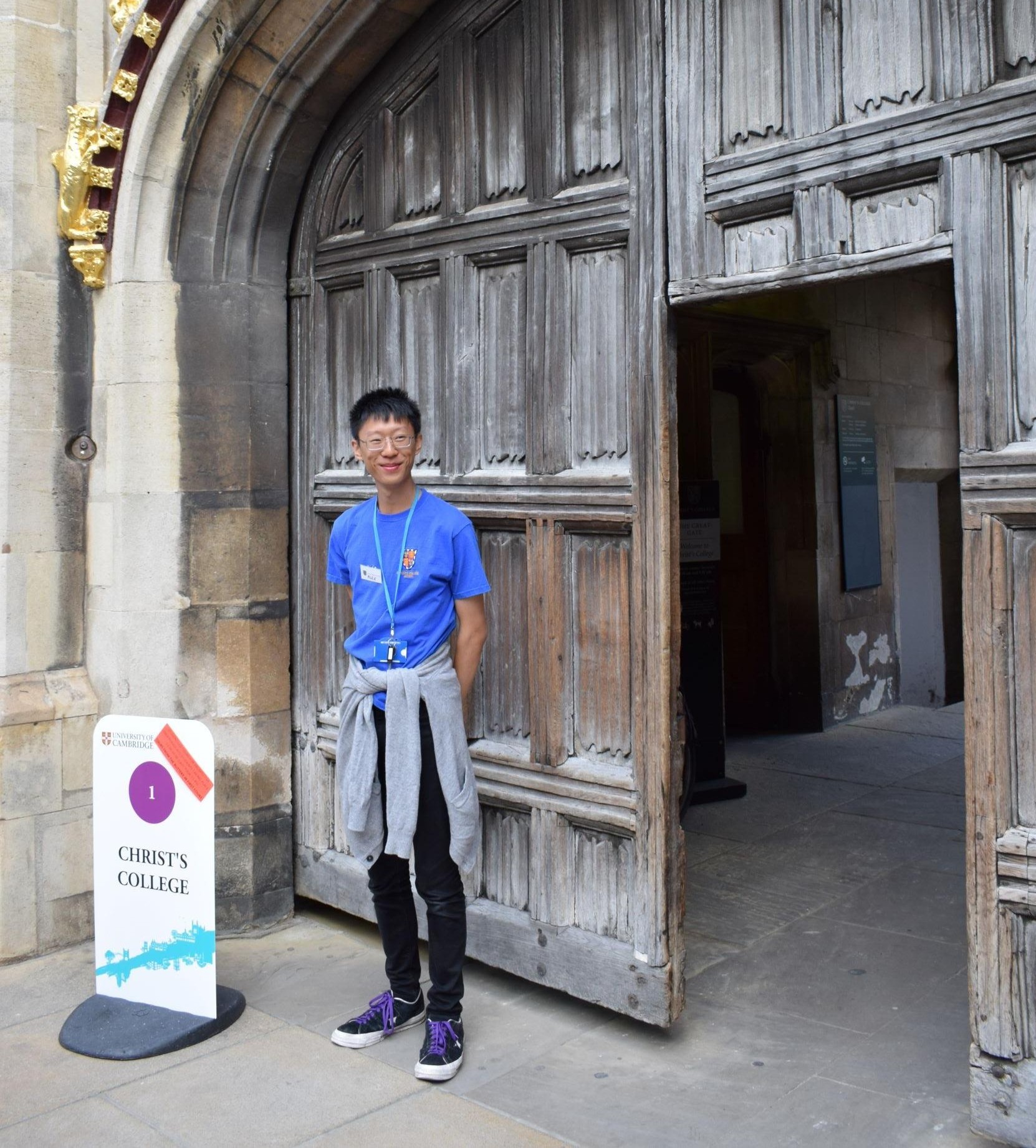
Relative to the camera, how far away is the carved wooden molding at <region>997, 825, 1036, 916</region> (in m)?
2.97

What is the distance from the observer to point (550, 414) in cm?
397

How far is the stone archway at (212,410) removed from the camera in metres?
4.51

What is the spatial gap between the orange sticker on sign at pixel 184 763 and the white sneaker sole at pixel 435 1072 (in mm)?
1037

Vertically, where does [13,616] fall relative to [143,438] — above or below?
below

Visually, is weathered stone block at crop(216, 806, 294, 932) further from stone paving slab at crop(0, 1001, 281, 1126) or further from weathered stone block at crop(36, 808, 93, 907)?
stone paving slab at crop(0, 1001, 281, 1126)

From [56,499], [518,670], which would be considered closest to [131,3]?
[56,499]

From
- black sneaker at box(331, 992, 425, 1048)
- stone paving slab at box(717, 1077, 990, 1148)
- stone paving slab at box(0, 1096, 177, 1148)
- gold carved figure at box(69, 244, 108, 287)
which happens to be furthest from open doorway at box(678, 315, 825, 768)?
stone paving slab at box(0, 1096, 177, 1148)

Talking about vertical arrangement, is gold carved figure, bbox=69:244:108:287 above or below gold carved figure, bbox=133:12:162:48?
below

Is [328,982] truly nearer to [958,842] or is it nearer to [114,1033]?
[114,1033]

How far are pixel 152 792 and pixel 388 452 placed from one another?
1.34 metres

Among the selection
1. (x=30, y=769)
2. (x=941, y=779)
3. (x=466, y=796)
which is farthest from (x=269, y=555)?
(x=941, y=779)

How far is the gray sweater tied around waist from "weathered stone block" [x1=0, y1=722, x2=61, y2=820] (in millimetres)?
1527

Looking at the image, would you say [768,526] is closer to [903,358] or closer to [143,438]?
[903,358]

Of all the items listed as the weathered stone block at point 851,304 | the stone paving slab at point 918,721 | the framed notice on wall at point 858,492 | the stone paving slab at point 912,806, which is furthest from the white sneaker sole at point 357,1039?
the weathered stone block at point 851,304
